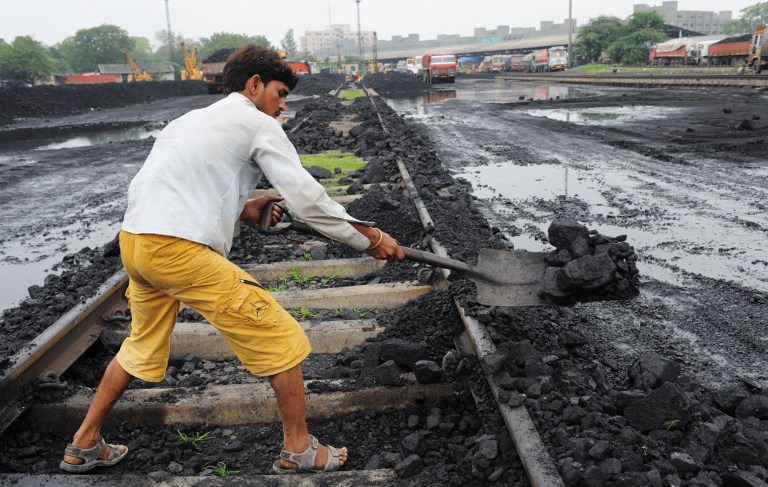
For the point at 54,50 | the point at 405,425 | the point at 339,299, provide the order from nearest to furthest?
1. the point at 405,425
2. the point at 339,299
3. the point at 54,50

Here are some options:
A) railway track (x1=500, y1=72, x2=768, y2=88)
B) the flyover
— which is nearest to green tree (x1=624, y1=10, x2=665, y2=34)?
the flyover

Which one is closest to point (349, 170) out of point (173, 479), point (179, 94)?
point (173, 479)

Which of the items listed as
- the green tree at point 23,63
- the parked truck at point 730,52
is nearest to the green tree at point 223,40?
the green tree at point 23,63

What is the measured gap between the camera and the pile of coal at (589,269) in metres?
3.73

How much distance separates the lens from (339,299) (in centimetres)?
467

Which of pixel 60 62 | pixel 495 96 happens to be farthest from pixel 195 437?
pixel 60 62

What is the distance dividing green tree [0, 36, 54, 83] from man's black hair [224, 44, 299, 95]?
82731 millimetres

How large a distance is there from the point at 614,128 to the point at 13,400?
50.2 feet

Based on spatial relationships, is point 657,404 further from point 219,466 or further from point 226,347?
point 226,347

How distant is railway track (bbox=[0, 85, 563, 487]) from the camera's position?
268cm

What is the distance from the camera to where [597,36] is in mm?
78250

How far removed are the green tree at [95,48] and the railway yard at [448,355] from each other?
128819mm

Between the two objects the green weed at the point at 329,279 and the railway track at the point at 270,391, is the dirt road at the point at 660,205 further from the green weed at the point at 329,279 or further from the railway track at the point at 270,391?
the green weed at the point at 329,279

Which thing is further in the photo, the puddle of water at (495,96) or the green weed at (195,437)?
the puddle of water at (495,96)
